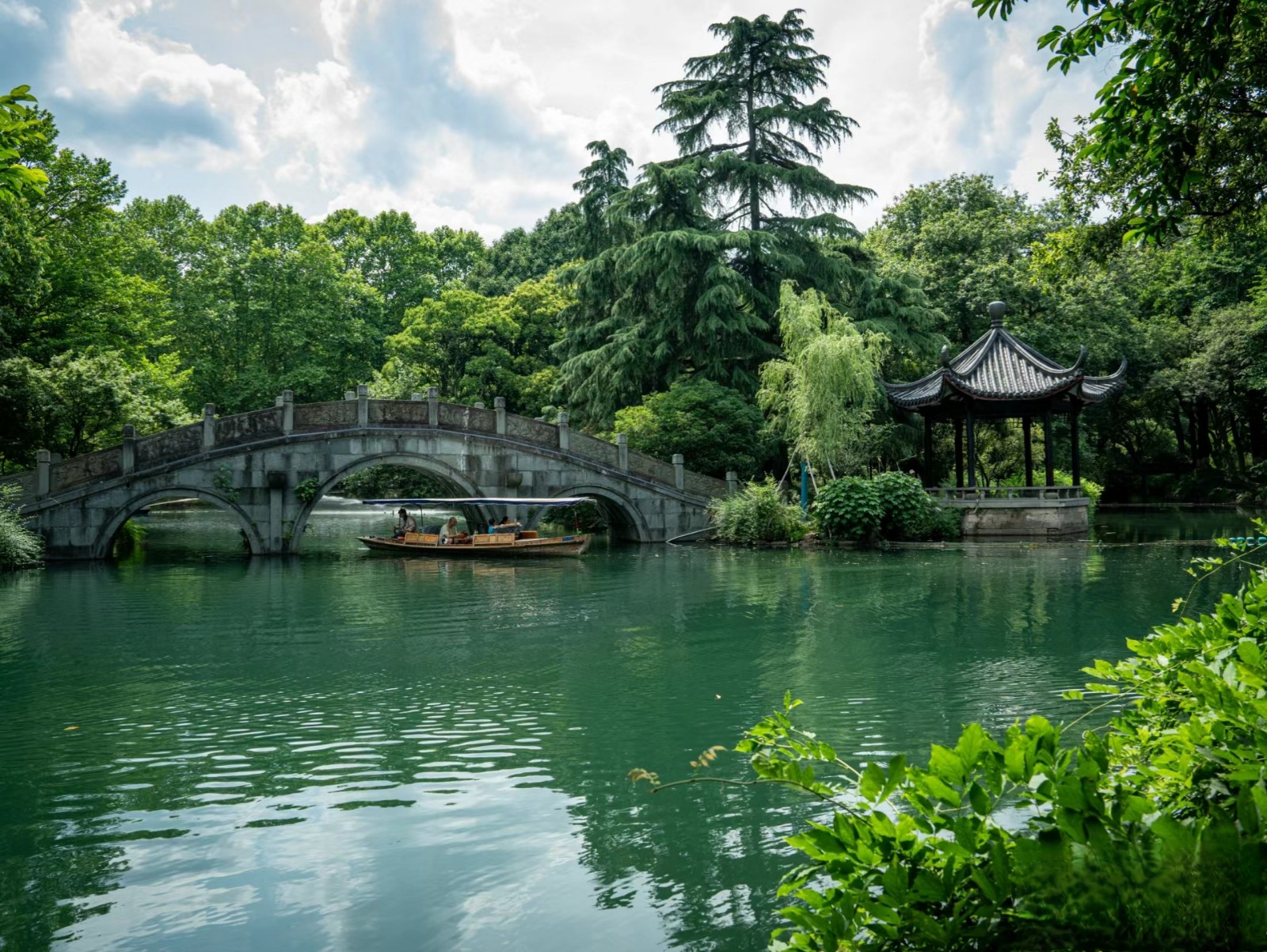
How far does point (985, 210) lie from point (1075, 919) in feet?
120

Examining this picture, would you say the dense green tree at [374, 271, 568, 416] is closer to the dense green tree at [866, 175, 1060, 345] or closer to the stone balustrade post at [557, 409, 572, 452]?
the stone balustrade post at [557, 409, 572, 452]

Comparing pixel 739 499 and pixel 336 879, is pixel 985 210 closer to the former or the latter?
pixel 739 499

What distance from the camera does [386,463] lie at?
2428 centimetres

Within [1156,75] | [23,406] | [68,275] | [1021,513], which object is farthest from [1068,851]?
[68,275]

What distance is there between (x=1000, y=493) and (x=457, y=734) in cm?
2032

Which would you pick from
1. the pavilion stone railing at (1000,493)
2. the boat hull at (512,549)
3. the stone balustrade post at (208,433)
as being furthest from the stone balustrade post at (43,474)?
the pavilion stone railing at (1000,493)

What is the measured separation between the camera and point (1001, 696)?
8.48 m

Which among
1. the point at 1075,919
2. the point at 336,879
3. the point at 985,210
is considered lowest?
the point at 336,879

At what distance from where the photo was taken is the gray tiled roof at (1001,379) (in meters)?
23.8

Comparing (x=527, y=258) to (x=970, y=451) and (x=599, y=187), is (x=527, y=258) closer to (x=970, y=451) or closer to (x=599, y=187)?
(x=599, y=187)

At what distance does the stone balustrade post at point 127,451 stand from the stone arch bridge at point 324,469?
3 cm

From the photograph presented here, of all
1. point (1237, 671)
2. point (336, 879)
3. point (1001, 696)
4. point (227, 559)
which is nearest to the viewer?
point (1237, 671)

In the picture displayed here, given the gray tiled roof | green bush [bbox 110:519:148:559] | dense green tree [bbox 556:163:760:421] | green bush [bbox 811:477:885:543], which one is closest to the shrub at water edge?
green bush [bbox 811:477:885:543]

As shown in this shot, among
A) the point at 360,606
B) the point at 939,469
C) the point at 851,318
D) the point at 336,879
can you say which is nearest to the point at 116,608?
the point at 360,606
